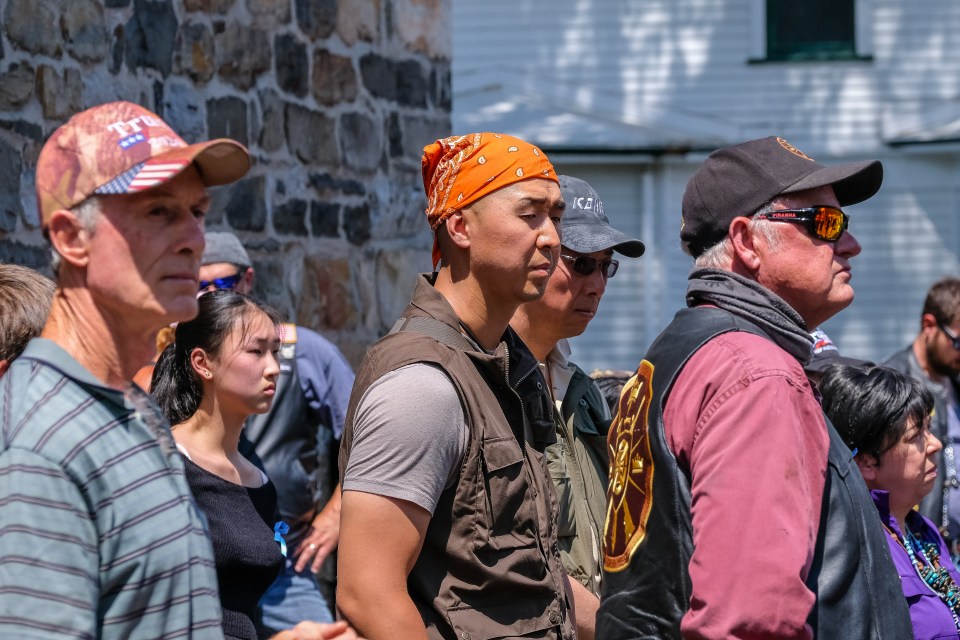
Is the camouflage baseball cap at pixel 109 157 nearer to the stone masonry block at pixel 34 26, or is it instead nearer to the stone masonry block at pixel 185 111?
the stone masonry block at pixel 34 26

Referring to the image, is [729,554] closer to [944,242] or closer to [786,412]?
[786,412]

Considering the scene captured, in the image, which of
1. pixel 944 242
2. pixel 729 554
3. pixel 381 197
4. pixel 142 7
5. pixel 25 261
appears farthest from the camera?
pixel 944 242

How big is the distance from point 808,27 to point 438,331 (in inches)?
453

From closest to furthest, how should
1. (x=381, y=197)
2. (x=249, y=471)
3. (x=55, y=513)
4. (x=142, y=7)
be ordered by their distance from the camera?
(x=55, y=513) < (x=249, y=471) < (x=142, y=7) < (x=381, y=197)

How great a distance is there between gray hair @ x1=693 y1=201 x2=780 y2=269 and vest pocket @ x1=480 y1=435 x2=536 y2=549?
2.01ft

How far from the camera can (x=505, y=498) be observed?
264 centimetres

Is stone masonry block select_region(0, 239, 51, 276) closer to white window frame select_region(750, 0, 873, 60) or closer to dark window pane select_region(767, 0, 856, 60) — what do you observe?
white window frame select_region(750, 0, 873, 60)

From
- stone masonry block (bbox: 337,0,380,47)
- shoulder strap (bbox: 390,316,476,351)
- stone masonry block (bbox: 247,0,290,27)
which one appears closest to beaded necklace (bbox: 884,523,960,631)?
shoulder strap (bbox: 390,316,476,351)

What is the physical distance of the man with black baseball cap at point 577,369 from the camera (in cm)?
361

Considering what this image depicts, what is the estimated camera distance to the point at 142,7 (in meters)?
5.29

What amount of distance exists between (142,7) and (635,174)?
881 centimetres

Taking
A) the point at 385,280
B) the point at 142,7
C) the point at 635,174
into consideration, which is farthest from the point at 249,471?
the point at 635,174

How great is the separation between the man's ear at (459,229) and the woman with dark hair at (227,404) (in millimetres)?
1029

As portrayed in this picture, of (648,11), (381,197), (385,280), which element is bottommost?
(385,280)
